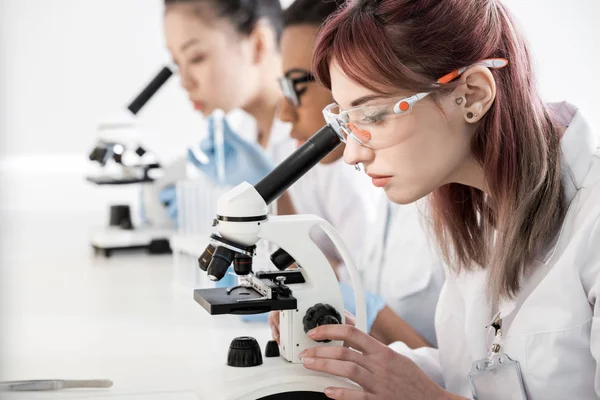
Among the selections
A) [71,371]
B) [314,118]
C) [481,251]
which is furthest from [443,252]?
[314,118]

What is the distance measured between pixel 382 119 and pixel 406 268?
3.29 feet

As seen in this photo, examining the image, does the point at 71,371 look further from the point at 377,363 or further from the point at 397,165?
the point at 397,165

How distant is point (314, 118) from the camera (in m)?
2.72

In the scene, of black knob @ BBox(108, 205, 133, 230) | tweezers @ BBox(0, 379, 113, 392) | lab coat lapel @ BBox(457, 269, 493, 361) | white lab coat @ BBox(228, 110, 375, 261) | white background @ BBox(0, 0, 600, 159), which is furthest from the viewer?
white background @ BBox(0, 0, 600, 159)

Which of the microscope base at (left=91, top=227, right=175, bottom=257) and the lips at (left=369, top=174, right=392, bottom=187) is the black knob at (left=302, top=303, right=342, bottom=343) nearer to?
the lips at (left=369, top=174, right=392, bottom=187)

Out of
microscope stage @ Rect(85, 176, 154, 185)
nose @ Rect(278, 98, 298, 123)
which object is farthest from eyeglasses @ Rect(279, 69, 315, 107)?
microscope stage @ Rect(85, 176, 154, 185)

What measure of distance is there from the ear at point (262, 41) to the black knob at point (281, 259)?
6.10 feet

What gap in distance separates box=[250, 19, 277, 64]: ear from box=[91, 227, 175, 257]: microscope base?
3.06 feet

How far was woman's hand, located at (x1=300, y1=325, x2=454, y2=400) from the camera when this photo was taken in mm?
1297

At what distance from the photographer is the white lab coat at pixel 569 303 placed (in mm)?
1261

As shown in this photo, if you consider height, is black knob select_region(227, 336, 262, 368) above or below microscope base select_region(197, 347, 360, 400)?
above

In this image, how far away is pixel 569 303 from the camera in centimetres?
126

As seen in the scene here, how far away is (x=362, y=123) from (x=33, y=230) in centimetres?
302

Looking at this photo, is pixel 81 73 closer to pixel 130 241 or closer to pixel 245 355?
pixel 130 241
